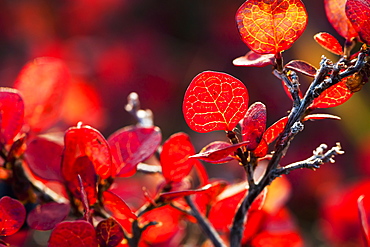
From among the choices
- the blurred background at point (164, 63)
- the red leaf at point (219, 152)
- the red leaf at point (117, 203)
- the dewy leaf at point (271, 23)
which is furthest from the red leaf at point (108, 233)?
the blurred background at point (164, 63)

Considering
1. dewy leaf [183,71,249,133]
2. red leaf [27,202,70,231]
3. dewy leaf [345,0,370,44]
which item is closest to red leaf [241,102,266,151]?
dewy leaf [183,71,249,133]

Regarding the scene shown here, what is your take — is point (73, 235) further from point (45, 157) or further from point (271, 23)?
point (271, 23)

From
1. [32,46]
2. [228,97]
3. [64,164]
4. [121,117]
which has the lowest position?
[121,117]

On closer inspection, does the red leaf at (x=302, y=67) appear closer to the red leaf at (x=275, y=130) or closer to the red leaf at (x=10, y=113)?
the red leaf at (x=275, y=130)

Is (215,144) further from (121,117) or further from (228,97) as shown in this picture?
(121,117)

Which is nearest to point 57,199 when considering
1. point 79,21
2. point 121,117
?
point 121,117

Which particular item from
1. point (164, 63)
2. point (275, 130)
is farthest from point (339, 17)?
point (164, 63)
